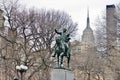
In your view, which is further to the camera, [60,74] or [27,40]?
[27,40]

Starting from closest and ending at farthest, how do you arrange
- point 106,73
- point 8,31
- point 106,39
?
point 106,39, point 8,31, point 106,73

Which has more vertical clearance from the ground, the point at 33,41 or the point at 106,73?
the point at 33,41

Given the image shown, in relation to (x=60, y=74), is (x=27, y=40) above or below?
above

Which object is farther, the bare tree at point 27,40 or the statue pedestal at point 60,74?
the bare tree at point 27,40

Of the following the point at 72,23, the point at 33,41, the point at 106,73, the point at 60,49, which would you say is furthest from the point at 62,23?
the point at 60,49

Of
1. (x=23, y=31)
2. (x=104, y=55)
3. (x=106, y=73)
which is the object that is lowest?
(x=106, y=73)

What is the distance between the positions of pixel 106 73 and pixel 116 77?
34.7 ft

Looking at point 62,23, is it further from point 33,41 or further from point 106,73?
point 106,73

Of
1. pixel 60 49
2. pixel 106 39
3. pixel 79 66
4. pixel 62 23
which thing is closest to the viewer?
pixel 60 49

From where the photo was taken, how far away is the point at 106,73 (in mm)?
45406

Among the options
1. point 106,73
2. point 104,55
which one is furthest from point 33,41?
point 106,73

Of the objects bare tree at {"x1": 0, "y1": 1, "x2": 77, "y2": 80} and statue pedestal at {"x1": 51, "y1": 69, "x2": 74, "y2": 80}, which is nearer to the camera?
statue pedestal at {"x1": 51, "y1": 69, "x2": 74, "y2": 80}

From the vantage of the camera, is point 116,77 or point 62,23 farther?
point 62,23

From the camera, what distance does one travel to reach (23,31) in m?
35.6
